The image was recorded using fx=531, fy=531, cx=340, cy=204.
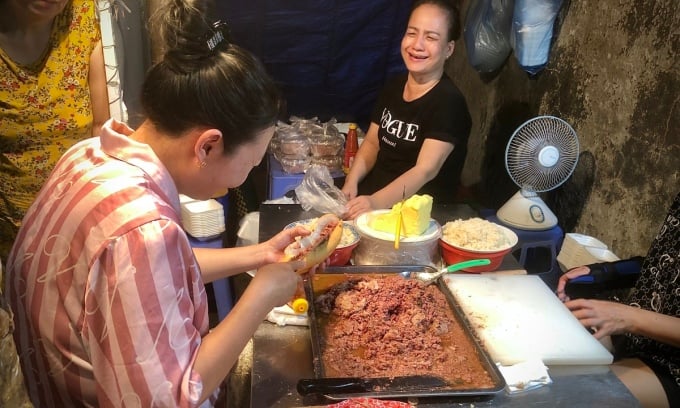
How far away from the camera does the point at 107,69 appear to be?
2.56m

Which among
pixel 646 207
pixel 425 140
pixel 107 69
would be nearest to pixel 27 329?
pixel 107 69

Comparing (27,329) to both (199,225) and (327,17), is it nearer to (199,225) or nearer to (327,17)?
(199,225)

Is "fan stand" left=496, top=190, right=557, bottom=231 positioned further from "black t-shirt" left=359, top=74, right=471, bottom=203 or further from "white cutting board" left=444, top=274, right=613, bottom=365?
"white cutting board" left=444, top=274, right=613, bottom=365

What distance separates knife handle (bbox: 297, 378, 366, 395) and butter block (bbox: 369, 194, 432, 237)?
2.45 ft

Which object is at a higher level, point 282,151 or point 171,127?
point 171,127

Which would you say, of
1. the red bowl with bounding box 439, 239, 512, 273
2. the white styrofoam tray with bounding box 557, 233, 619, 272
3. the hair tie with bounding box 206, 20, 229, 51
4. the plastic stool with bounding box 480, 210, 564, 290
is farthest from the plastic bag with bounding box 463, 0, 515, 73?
the hair tie with bounding box 206, 20, 229, 51

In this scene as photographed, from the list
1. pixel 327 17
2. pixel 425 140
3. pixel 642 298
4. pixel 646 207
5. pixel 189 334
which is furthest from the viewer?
pixel 327 17

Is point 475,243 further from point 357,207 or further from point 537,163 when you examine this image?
point 537,163

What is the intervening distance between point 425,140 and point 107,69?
5.38 feet

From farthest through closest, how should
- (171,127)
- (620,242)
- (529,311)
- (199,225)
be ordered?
(199,225)
(620,242)
(529,311)
(171,127)

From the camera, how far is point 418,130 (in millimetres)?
2977

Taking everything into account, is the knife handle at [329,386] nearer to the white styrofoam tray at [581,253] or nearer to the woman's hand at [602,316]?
the woman's hand at [602,316]

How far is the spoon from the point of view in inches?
70.5

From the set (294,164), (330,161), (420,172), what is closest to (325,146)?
(330,161)
